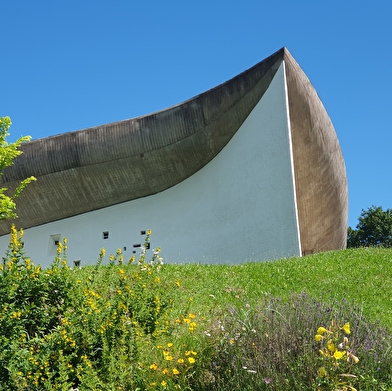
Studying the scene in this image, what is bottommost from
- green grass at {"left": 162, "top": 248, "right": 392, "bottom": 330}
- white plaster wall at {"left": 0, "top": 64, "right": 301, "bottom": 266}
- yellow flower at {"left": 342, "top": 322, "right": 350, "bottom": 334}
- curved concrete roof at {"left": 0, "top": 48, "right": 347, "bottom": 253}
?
yellow flower at {"left": 342, "top": 322, "right": 350, "bottom": 334}

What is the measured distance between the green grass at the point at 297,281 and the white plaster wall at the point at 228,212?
378cm

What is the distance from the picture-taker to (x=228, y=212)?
1809 centimetres

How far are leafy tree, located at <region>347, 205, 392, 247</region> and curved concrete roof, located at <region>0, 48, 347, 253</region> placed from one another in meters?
20.9

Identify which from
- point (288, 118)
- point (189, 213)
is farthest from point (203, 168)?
point (288, 118)

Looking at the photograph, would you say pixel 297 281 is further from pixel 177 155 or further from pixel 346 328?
pixel 177 155

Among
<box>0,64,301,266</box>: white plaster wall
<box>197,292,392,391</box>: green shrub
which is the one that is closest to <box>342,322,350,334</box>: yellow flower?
<box>197,292,392,391</box>: green shrub

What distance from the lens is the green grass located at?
858 cm

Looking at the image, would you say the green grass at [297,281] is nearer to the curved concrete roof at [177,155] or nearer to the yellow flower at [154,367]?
the yellow flower at [154,367]

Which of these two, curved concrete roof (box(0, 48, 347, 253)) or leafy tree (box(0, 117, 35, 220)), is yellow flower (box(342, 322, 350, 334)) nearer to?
leafy tree (box(0, 117, 35, 220))

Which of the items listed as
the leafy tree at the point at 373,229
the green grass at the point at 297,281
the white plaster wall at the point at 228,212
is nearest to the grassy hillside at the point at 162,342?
the green grass at the point at 297,281

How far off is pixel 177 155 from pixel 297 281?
9.54m

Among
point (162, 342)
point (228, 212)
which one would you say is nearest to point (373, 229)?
point (228, 212)

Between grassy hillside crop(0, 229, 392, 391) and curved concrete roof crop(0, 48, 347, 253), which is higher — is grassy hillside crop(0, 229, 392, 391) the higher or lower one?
the lower one

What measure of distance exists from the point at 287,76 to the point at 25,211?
11.0 m
